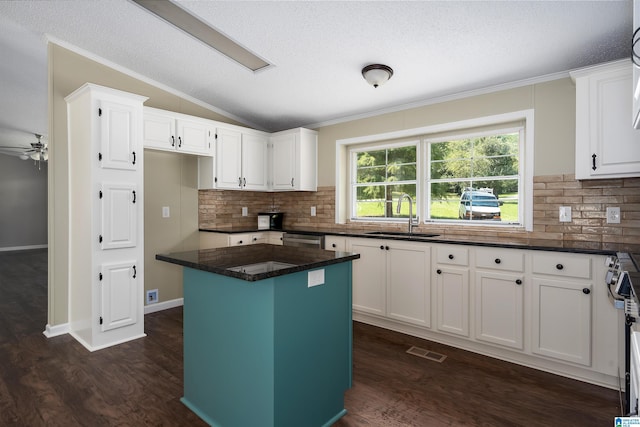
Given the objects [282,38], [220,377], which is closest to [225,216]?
[282,38]

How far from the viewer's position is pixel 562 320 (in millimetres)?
2412

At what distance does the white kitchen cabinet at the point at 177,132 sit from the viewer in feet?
11.6

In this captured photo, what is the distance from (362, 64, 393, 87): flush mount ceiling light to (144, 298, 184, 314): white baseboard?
3.31 metres

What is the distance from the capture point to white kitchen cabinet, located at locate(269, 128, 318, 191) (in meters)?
4.47

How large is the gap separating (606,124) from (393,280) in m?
2.01

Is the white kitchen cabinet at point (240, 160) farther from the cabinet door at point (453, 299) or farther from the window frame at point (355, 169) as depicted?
the cabinet door at point (453, 299)

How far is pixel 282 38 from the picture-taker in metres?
2.75

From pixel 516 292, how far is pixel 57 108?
169 inches

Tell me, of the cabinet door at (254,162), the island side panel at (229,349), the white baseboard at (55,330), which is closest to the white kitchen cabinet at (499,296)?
the island side panel at (229,349)

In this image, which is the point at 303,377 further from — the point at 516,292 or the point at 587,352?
the point at 587,352

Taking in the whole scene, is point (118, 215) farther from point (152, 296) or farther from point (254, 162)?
point (254, 162)

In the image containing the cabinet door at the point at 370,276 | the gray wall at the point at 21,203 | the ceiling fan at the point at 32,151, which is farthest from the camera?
the gray wall at the point at 21,203

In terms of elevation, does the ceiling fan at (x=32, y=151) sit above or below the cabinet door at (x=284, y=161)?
above

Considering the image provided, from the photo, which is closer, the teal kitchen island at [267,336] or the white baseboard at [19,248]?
the teal kitchen island at [267,336]
